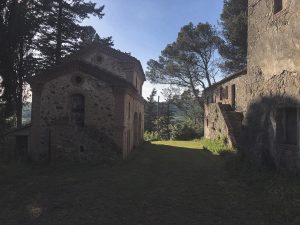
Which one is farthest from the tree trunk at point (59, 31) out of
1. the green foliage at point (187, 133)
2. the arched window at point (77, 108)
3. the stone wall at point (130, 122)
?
the green foliage at point (187, 133)

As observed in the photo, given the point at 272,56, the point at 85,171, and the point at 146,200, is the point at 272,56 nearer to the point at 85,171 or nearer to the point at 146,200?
the point at 146,200

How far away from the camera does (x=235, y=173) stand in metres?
12.7

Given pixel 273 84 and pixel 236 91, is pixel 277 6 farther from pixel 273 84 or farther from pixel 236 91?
pixel 236 91

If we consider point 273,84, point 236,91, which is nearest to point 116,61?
point 236,91

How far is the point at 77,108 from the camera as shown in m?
16.4

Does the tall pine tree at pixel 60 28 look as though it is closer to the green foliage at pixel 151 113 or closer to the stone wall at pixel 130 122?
the stone wall at pixel 130 122

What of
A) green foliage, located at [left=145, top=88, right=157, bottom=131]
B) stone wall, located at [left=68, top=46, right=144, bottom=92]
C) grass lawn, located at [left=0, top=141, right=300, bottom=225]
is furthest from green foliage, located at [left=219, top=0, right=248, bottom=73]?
grass lawn, located at [left=0, top=141, right=300, bottom=225]

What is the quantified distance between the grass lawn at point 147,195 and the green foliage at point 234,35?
20763 millimetres

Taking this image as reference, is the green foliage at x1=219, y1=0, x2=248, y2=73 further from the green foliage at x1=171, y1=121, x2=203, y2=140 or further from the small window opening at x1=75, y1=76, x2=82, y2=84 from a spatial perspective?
the small window opening at x1=75, y1=76, x2=82, y2=84

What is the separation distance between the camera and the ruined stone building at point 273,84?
432 inches

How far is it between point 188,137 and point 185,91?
10.1 m

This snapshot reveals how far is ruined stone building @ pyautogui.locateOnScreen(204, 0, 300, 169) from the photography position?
11.0m

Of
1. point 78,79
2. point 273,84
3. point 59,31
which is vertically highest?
point 59,31

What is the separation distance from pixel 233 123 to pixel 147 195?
1246 centimetres
